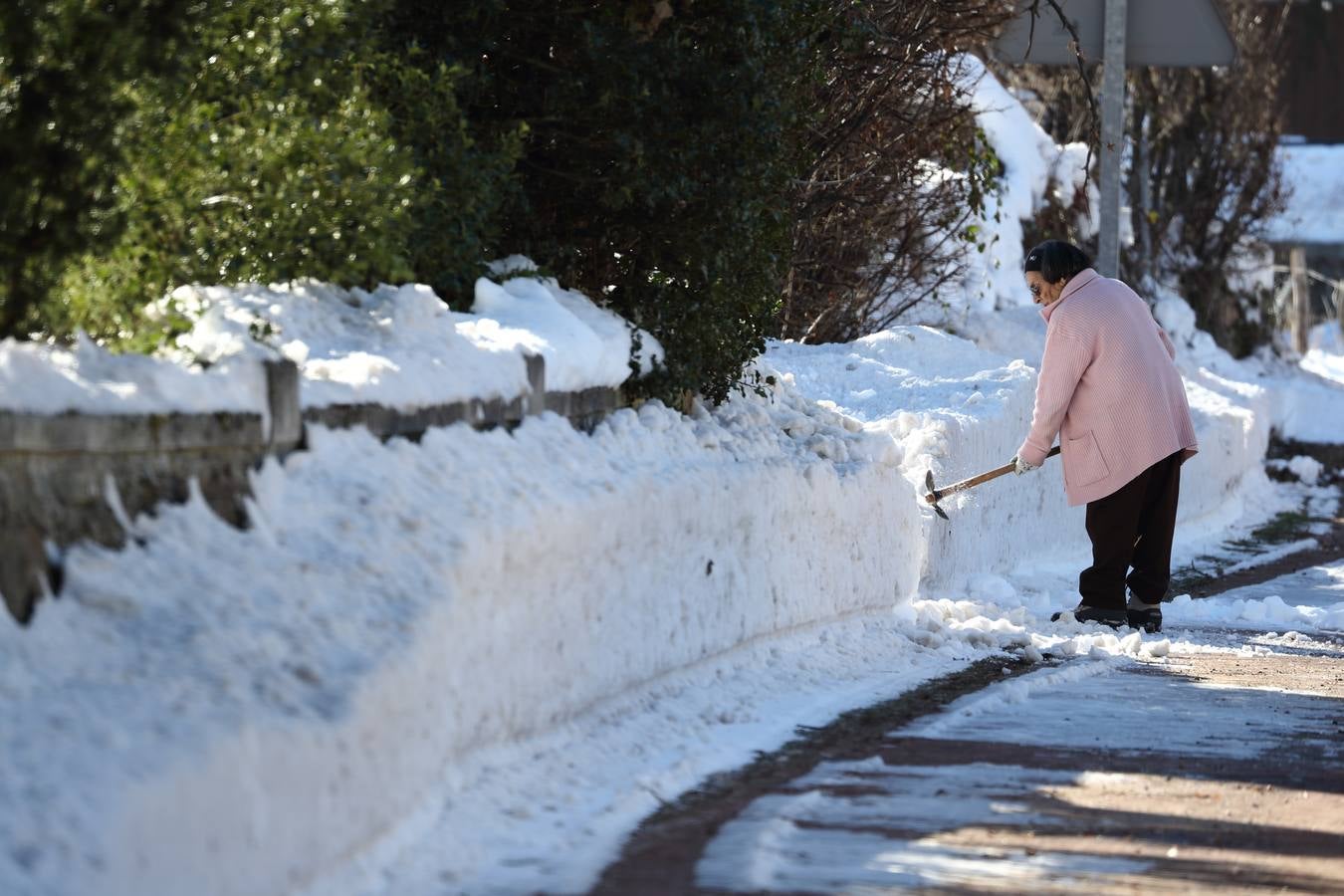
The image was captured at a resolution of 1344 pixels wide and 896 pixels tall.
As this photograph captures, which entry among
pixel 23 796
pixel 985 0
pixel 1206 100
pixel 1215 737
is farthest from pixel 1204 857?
pixel 1206 100

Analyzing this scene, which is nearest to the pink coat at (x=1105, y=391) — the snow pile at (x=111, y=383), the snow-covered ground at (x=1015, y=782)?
the snow-covered ground at (x=1015, y=782)

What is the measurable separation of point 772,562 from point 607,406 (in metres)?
0.81

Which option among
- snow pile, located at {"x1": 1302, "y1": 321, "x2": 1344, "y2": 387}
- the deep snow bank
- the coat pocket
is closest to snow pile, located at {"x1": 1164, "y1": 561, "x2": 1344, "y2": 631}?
the coat pocket

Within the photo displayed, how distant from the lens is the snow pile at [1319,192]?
1294 inches

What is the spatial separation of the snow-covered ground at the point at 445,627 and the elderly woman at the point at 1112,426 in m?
0.44

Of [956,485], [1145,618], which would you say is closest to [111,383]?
[956,485]

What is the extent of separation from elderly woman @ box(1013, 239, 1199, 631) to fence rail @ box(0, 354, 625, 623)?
178 inches

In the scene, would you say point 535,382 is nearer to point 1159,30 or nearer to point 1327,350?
point 1159,30

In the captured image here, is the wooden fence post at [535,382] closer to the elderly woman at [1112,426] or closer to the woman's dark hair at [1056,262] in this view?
the elderly woman at [1112,426]

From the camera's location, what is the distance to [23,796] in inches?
139

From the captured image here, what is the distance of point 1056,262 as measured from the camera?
9305 mm

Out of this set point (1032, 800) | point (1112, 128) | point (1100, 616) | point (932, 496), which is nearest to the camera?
point (1032, 800)

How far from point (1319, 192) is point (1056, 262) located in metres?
26.2

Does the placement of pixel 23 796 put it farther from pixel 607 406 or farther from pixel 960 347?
pixel 960 347
